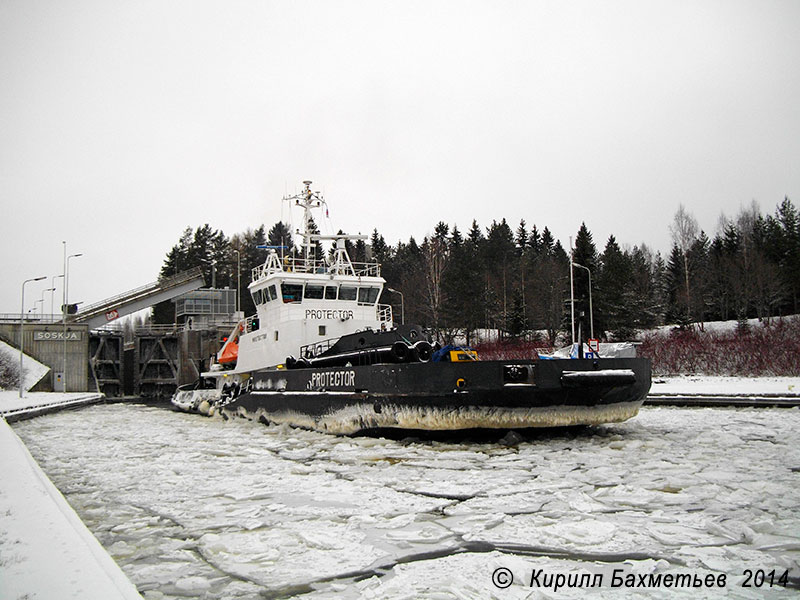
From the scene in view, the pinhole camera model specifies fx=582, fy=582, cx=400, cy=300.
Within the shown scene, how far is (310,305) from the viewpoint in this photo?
14.3 m

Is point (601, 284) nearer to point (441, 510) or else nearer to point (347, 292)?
point (347, 292)

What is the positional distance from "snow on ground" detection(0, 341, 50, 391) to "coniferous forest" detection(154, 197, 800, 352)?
1833 cm

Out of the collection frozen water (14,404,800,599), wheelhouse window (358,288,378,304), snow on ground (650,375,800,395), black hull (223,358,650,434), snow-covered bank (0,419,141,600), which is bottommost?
frozen water (14,404,800,599)

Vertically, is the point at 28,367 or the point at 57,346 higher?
the point at 57,346

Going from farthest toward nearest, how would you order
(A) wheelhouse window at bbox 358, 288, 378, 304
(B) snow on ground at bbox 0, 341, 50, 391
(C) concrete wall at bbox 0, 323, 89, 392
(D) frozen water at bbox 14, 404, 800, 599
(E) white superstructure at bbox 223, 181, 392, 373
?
(C) concrete wall at bbox 0, 323, 89, 392 < (B) snow on ground at bbox 0, 341, 50, 391 < (A) wheelhouse window at bbox 358, 288, 378, 304 < (E) white superstructure at bbox 223, 181, 392, 373 < (D) frozen water at bbox 14, 404, 800, 599

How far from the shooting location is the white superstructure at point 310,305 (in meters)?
14.1

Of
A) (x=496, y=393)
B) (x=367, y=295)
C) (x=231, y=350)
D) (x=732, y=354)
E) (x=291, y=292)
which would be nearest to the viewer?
(x=496, y=393)

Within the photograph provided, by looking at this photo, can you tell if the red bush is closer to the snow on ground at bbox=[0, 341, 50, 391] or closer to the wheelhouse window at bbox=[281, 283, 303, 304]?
the wheelhouse window at bbox=[281, 283, 303, 304]

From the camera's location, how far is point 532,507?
17.5 ft

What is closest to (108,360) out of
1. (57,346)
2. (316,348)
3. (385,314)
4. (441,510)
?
(57,346)

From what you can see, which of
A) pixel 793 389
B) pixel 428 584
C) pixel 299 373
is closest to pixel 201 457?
pixel 299 373

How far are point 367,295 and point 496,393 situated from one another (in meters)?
6.97

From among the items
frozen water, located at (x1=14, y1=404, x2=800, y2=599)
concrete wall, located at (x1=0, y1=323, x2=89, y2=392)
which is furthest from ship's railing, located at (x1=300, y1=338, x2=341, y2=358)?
concrete wall, located at (x1=0, y1=323, x2=89, y2=392)

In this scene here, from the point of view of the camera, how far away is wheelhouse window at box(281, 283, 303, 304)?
14.2 metres
